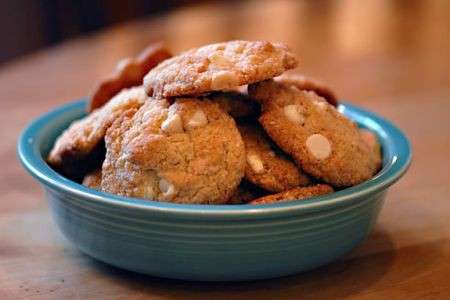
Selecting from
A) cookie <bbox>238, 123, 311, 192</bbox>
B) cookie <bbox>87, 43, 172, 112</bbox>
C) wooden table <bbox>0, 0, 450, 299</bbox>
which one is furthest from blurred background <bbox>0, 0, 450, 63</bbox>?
cookie <bbox>238, 123, 311, 192</bbox>

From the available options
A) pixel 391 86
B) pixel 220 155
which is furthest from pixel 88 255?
pixel 391 86

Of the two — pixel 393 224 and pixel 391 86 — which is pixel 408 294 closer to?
pixel 393 224

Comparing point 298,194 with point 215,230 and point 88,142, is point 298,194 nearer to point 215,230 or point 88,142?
point 215,230

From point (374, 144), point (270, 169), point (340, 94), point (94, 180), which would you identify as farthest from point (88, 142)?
point (340, 94)

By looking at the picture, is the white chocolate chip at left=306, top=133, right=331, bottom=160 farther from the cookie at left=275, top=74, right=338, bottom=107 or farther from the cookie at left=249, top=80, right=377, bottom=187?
the cookie at left=275, top=74, right=338, bottom=107

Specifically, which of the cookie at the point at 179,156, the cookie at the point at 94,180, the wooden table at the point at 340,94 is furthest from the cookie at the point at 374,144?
the cookie at the point at 94,180

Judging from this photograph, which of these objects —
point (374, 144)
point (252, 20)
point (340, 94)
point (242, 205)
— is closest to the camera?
point (242, 205)

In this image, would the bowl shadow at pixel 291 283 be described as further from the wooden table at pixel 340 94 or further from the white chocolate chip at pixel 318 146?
the white chocolate chip at pixel 318 146
